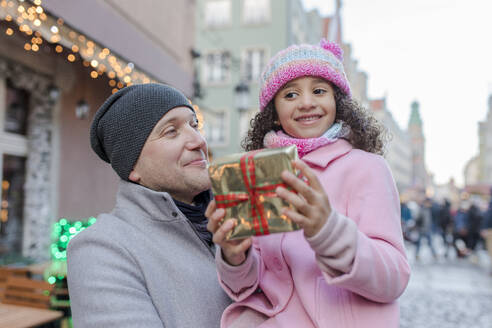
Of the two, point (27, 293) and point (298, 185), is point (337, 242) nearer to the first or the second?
point (298, 185)

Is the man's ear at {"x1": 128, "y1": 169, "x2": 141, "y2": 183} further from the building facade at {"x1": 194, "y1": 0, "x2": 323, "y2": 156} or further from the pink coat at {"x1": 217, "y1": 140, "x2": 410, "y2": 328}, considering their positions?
the building facade at {"x1": 194, "y1": 0, "x2": 323, "y2": 156}

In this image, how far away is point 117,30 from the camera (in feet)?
18.0

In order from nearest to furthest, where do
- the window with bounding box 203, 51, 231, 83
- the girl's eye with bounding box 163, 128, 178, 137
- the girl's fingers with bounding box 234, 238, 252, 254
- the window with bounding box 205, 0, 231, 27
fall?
the girl's fingers with bounding box 234, 238, 252, 254
the girl's eye with bounding box 163, 128, 178, 137
the window with bounding box 203, 51, 231, 83
the window with bounding box 205, 0, 231, 27

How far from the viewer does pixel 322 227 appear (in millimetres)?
1062

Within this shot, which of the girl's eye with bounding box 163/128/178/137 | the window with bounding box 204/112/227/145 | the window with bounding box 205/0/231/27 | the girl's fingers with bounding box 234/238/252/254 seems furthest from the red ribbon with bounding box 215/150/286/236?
the window with bounding box 205/0/231/27

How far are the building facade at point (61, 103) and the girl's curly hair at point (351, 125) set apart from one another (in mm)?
3399

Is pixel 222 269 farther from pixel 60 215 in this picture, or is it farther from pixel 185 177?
pixel 60 215

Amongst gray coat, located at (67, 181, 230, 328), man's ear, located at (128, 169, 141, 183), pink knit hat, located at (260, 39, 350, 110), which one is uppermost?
pink knit hat, located at (260, 39, 350, 110)

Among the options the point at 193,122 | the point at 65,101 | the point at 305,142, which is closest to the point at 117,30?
the point at 65,101

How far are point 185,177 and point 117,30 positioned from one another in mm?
4482

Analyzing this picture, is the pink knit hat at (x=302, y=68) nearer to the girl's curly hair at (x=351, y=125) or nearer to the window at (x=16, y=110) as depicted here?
the girl's curly hair at (x=351, y=125)

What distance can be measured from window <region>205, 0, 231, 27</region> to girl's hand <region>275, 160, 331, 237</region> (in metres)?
20.8

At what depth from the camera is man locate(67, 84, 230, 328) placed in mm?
1392

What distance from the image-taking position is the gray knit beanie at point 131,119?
1.69 m
